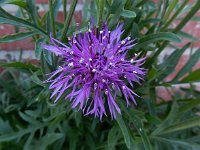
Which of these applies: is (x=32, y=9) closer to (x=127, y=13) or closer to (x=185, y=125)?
(x=127, y=13)

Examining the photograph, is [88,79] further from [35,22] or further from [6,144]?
[6,144]

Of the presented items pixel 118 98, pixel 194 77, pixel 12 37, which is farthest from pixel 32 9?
pixel 194 77

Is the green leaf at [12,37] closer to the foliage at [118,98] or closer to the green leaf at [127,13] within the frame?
the foliage at [118,98]

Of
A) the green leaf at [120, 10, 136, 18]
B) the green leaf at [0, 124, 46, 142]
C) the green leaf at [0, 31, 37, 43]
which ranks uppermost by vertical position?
the green leaf at [120, 10, 136, 18]

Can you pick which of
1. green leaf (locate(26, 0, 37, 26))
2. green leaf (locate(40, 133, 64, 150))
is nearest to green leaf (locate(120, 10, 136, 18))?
green leaf (locate(26, 0, 37, 26))

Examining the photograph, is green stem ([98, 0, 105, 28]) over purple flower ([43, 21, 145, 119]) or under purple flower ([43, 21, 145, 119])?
over

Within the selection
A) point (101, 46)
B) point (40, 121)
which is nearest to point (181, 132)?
point (40, 121)

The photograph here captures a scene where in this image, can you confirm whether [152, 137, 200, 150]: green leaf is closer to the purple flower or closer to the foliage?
the foliage
